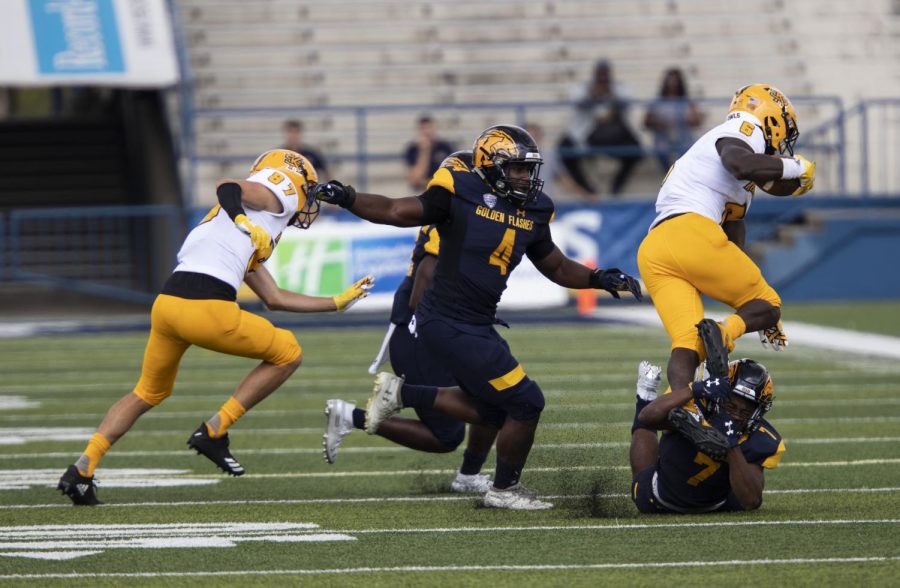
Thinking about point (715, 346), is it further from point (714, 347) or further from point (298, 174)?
point (298, 174)

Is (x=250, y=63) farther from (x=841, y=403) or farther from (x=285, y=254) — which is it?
(x=841, y=403)

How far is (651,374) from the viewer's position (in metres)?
Result: 6.63

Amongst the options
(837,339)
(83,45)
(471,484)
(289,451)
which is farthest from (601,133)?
(471,484)

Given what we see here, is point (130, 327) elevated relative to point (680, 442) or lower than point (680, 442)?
lower

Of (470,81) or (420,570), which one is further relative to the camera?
(470,81)

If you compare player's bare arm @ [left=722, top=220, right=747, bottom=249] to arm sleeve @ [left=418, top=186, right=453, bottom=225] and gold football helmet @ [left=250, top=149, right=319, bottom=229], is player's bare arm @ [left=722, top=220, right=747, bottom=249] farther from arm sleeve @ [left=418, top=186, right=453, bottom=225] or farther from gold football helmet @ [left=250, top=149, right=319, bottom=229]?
gold football helmet @ [left=250, top=149, right=319, bottom=229]

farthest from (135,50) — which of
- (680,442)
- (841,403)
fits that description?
(680,442)

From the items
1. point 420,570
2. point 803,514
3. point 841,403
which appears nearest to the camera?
point 420,570

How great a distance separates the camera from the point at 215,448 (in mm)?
6957

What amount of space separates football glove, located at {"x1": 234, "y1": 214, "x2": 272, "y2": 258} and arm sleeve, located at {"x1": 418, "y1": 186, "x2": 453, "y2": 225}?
2.43ft

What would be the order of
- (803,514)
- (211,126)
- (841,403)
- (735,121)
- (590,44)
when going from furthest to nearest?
(590,44), (211,126), (841,403), (735,121), (803,514)

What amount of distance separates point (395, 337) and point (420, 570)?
85.4 inches

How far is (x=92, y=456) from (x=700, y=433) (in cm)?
260

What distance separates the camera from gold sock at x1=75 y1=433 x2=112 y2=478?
6.81 m
